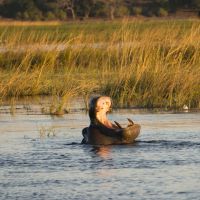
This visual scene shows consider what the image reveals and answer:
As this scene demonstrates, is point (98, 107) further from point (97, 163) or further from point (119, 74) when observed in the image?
point (119, 74)

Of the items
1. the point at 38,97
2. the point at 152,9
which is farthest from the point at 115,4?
the point at 38,97

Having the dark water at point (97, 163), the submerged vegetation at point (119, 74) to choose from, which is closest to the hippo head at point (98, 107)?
the dark water at point (97, 163)

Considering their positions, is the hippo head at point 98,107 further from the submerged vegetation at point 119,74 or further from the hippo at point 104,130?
the submerged vegetation at point 119,74

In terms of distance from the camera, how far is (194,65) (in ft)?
57.4

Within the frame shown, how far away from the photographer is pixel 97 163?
10773mm

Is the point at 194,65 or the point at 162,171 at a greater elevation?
the point at 194,65

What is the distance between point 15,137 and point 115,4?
189ft

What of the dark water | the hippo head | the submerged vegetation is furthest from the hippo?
the submerged vegetation

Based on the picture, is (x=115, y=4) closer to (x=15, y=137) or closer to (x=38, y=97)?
(x=38, y=97)

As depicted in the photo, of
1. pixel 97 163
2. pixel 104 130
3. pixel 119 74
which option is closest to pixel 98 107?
pixel 104 130

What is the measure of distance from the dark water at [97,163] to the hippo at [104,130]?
118mm

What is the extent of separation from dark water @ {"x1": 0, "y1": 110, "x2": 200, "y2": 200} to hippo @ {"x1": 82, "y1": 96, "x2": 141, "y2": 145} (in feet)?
0.39

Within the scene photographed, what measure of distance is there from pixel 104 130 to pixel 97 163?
1.29 m

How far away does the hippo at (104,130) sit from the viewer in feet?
→ 39.2
